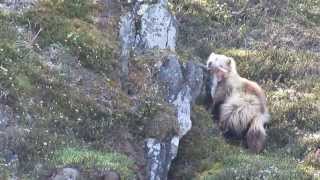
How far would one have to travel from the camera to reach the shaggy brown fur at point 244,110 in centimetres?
1489

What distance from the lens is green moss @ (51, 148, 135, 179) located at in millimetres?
11594

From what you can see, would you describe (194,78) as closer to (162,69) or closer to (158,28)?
(162,69)

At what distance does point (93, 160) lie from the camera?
11.8 meters

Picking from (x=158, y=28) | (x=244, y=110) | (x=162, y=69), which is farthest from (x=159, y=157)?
(x=158, y=28)

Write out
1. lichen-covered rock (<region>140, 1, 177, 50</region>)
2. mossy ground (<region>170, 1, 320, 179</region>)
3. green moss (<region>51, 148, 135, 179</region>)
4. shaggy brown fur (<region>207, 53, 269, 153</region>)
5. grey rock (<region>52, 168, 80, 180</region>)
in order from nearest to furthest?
grey rock (<region>52, 168, 80, 180</region>), green moss (<region>51, 148, 135, 179</region>), mossy ground (<region>170, 1, 320, 179</region>), shaggy brown fur (<region>207, 53, 269, 153</region>), lichen-covered rock (<region>140, 1, 177, 50</region>)

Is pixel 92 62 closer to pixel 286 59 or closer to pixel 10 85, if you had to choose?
pixel 10 85

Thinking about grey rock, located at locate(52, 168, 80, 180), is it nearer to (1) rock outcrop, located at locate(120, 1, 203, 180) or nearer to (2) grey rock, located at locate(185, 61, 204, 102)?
(1) rock outcrop, located at locate(120, 1, 203, 180)

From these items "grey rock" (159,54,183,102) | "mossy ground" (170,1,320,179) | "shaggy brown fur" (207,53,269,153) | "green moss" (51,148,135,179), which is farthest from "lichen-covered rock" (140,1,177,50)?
"green moss" (51,148,135,179)

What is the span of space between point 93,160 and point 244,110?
4566mm

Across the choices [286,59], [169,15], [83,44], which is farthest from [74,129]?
[286,59]

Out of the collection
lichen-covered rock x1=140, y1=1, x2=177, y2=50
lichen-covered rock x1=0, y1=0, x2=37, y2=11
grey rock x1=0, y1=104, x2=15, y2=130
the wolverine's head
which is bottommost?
the wolverine's head

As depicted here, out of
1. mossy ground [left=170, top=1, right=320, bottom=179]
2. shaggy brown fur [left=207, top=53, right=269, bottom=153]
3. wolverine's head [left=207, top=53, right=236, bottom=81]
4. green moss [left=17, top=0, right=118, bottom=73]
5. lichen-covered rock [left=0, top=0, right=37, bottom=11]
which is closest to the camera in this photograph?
mossy ground [left=170, top=1, right=320, bottom=179]

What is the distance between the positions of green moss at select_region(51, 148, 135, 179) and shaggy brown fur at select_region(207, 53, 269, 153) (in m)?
3.58

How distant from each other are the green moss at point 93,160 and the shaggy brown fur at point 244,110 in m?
3.58
